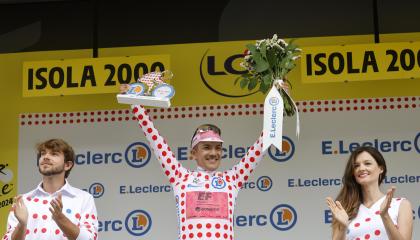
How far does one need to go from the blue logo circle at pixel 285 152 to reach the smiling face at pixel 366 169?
1.84m

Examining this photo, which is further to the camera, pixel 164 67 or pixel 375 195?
pixel 164 67

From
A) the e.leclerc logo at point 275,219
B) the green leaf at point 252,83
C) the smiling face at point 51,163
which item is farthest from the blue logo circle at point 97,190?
the green leaf at point 252,83

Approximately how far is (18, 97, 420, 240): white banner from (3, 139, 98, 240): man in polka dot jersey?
5.77ft

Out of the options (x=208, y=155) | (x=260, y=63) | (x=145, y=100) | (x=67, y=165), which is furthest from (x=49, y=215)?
(x=260, y=63)

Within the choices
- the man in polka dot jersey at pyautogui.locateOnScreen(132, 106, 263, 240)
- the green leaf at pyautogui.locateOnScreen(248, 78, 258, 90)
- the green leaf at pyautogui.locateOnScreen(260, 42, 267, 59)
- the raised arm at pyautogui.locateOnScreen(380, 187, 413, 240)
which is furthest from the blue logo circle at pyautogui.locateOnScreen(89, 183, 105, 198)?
the raised arm at pyautogui.locateOnScreen(380, 187, 413, 240)

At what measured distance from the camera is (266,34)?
7.20m

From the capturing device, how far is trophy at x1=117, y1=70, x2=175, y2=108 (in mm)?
5328

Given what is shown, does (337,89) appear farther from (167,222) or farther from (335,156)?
(167,222)

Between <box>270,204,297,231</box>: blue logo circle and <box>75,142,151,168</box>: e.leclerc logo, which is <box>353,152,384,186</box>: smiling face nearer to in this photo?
<box>270,204,297,231</box>: blue logo circle

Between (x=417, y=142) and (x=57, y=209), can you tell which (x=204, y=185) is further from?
(x=417, y=142)

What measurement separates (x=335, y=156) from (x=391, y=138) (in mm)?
444

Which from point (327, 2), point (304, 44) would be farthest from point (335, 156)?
point (327, 2)

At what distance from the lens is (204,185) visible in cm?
525

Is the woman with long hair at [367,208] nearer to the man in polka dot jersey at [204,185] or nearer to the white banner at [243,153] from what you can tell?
the man in polka dot jersey at [204,185]
